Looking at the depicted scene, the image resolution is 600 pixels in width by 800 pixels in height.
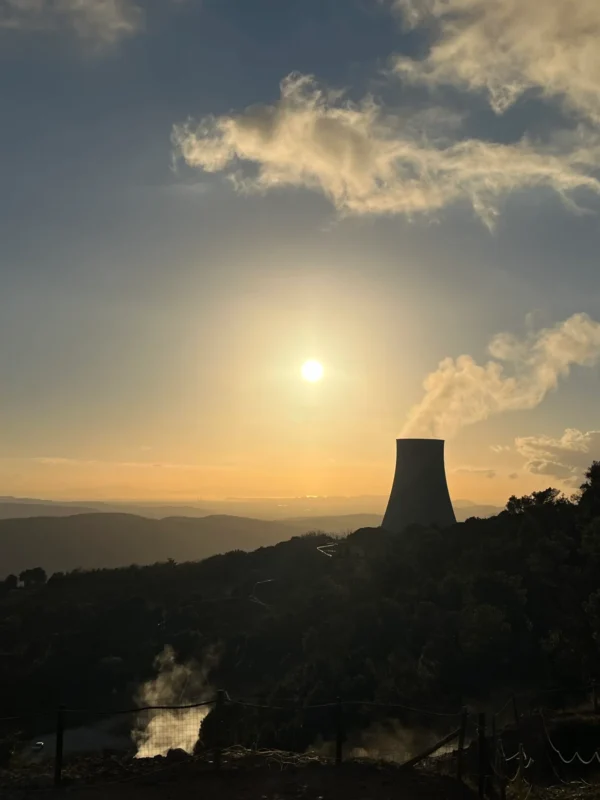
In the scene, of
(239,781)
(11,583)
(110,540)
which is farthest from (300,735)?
(110,540)

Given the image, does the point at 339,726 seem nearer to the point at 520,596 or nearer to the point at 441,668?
the point at 441,668

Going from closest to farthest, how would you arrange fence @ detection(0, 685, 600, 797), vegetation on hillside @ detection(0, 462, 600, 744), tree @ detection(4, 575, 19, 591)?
fence @ detection(0, 685, 600, 797), vegetation on hillside @ detection(0, 462, 600, 744), tree @ detection(4, 575, 19, 591)

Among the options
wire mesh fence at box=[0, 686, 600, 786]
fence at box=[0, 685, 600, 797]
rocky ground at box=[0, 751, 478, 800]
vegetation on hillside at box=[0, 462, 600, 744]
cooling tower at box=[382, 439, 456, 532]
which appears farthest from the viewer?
cooling tower at box=[382, 439, 456, 532]

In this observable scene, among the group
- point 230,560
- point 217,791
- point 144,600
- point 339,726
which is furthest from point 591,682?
point 230,560

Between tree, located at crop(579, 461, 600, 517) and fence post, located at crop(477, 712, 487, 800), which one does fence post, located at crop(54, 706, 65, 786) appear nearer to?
fence post, located at crop(477, 712, 487, 800)

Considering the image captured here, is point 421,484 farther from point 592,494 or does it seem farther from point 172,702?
point 172,702

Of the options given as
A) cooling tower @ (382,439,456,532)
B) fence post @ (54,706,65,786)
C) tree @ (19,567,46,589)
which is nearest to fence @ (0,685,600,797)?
fence post @ (54,706,65,786)

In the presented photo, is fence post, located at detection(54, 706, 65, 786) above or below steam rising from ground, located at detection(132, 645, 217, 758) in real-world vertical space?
above

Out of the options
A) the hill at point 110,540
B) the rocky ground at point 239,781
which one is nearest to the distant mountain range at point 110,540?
the hill at point 110,540
